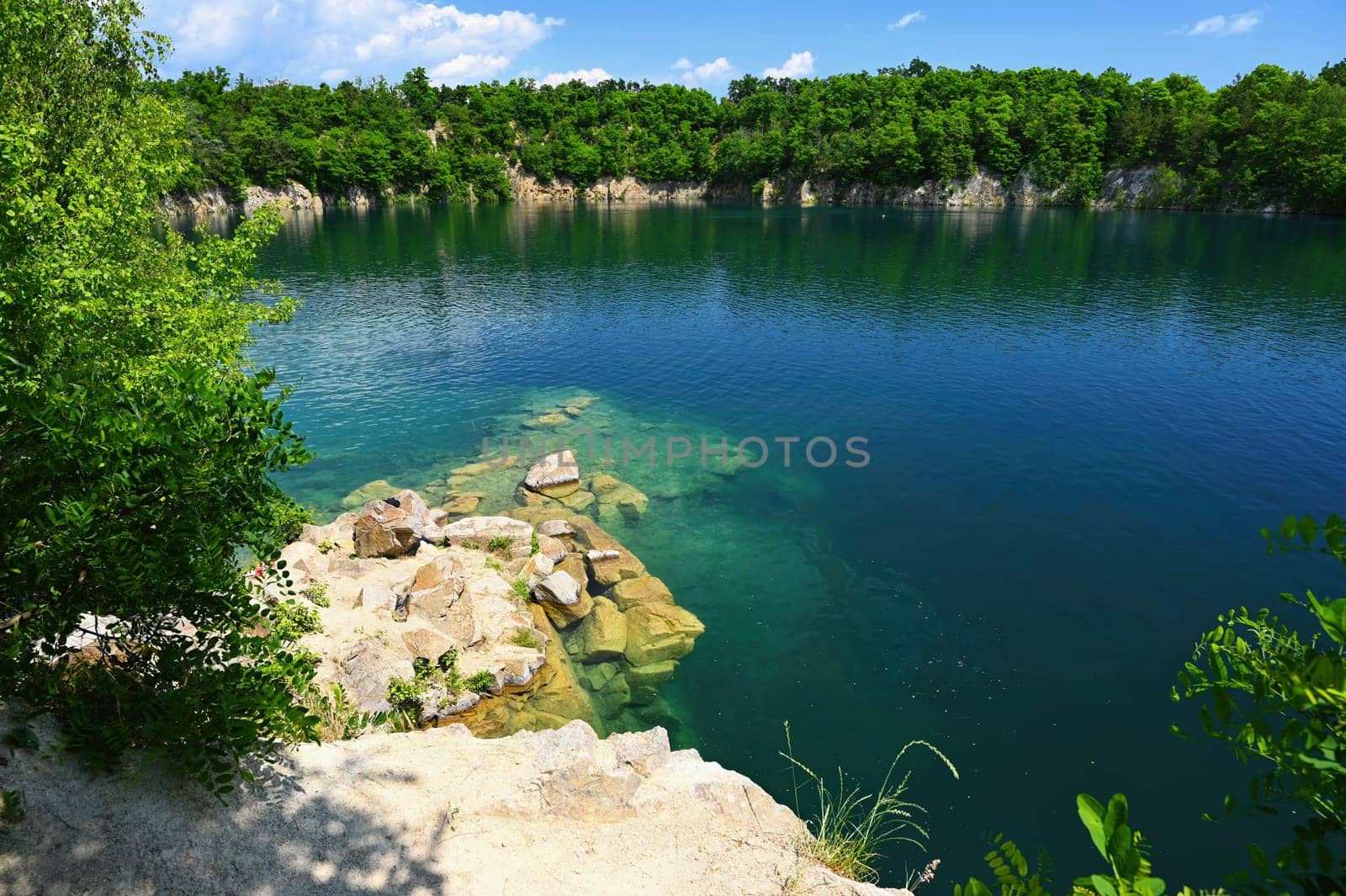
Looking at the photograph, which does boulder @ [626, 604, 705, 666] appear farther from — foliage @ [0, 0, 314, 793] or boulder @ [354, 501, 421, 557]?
foliage @ [0, 0, 314, 793]

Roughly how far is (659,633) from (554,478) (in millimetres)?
11395

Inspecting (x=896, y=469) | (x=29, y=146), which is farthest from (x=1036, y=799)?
(x=29, y=146)

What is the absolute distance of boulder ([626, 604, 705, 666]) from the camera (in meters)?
21.4

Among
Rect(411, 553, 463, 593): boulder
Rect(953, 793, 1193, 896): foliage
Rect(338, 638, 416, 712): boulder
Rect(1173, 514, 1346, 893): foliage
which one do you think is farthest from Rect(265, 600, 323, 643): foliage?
A: Rect(1173, 514, 1346, 893): foliage

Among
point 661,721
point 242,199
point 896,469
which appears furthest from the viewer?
point 242,199

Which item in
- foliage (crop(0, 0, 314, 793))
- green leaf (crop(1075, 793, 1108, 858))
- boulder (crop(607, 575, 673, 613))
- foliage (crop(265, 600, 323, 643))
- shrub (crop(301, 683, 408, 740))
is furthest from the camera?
boulder (crop(607, 575, 673, 613))

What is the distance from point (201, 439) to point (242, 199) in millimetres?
164544

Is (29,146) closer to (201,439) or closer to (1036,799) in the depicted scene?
(201,439)

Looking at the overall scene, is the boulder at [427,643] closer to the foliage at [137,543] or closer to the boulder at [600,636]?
the boulder at [600,636]

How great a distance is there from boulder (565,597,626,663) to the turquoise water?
7.68 ft

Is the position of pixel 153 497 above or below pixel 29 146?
below

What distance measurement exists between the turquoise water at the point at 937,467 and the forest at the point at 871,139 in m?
65.3

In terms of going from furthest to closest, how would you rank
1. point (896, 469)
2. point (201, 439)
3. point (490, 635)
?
point (896, 469) < point (490, 635) < point (201, 439)

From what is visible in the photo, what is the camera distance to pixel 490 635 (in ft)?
66.7
